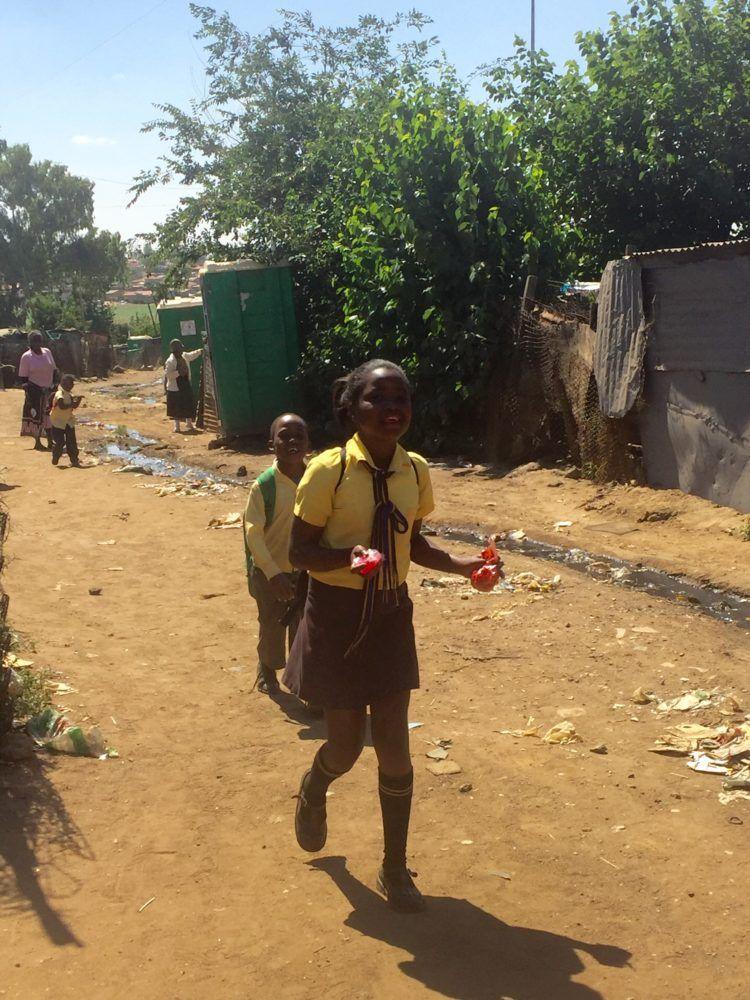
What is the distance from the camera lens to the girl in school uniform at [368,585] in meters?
3.35

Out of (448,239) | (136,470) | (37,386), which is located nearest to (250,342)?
(136,470)

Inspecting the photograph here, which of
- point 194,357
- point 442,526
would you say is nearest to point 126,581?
point 442,526

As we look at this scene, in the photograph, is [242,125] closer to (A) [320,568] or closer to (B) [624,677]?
(B) [624,677]

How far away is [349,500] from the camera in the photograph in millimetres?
3355

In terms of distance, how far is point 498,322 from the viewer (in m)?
12.8

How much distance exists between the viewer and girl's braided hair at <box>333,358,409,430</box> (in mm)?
3359

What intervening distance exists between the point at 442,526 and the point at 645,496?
6.19ft

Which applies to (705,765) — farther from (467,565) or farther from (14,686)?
(14,686)

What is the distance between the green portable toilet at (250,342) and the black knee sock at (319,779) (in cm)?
1263

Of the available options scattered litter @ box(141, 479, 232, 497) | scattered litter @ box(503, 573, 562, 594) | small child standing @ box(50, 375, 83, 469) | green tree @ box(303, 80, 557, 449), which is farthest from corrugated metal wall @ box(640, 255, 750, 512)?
small child standing @ box(50, 375, 83, 469)

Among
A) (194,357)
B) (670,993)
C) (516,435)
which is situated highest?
(194,357)

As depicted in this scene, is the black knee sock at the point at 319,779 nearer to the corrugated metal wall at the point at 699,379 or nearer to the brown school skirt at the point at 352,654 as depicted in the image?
the brown school skirt at the point at 352,654

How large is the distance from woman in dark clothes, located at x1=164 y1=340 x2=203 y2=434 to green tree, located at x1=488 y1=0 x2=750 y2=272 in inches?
299

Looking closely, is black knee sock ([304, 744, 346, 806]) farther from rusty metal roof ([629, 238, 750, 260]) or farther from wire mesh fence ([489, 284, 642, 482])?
wire mesh fence ([489, 284, 642, 482])
